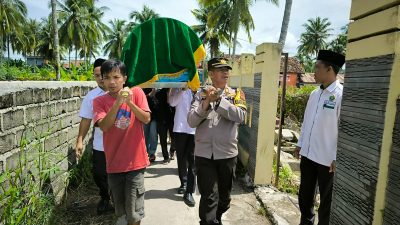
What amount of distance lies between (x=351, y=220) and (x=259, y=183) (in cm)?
304

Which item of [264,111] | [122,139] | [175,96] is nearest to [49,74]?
[175,96]

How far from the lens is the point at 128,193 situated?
9.67ft

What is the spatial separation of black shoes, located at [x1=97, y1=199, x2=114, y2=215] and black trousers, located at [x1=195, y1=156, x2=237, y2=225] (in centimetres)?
135

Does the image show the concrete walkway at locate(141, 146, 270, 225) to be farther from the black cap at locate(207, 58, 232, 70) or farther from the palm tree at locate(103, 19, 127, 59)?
the palm tree at locate(103, 19, 127, 59)

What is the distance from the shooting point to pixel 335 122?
318cm

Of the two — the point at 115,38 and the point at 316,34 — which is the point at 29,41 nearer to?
the point at 115,38

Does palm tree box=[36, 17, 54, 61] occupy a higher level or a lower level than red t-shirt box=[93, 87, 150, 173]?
higher

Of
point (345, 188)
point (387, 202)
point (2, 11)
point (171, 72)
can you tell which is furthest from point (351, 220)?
point (2, 11)

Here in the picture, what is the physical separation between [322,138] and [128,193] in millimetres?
1981

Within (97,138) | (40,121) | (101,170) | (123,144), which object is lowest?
(101,170)

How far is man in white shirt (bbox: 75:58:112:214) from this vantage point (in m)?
3.57


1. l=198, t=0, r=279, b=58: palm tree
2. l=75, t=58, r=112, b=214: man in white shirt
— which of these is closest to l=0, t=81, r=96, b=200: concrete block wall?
l=75, t=58, r=112, b=214: man in white shirt

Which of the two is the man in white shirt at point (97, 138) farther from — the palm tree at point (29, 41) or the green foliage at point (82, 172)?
the palm tree at point (29, 41)

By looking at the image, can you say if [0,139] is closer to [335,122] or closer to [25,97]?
[25,97]
